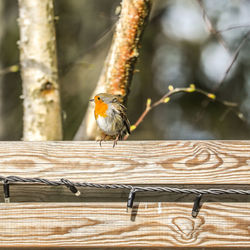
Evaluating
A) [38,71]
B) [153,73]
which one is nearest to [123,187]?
[38,71]

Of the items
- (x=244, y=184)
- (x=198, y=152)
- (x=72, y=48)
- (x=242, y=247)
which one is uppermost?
(x=72, y=48)

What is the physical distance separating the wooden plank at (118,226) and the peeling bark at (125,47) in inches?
51.7

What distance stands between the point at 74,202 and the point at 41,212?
14 centimetres

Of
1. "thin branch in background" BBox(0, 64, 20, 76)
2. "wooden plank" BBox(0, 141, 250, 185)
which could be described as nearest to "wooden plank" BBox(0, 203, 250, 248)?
"wooden plank" BBox(0, 141, 250, 185)

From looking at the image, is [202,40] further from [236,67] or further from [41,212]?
[41,212]

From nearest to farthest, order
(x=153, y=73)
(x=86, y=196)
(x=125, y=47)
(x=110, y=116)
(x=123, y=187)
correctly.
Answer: (x=123, y=187)
(x=86, y=196)
(x=110, y=116)
(x=125, y=47)
(x=153, y=73)

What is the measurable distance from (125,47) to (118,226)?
57.9 inches

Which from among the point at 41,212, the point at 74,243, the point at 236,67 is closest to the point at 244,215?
the point at 74,243

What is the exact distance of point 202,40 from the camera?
617 cm

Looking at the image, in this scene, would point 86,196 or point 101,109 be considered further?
point 101,109

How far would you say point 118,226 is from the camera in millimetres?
1612

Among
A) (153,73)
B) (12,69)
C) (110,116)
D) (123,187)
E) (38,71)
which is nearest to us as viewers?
(123,187)

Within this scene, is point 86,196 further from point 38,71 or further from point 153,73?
point 153,73

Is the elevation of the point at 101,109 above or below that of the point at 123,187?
above
